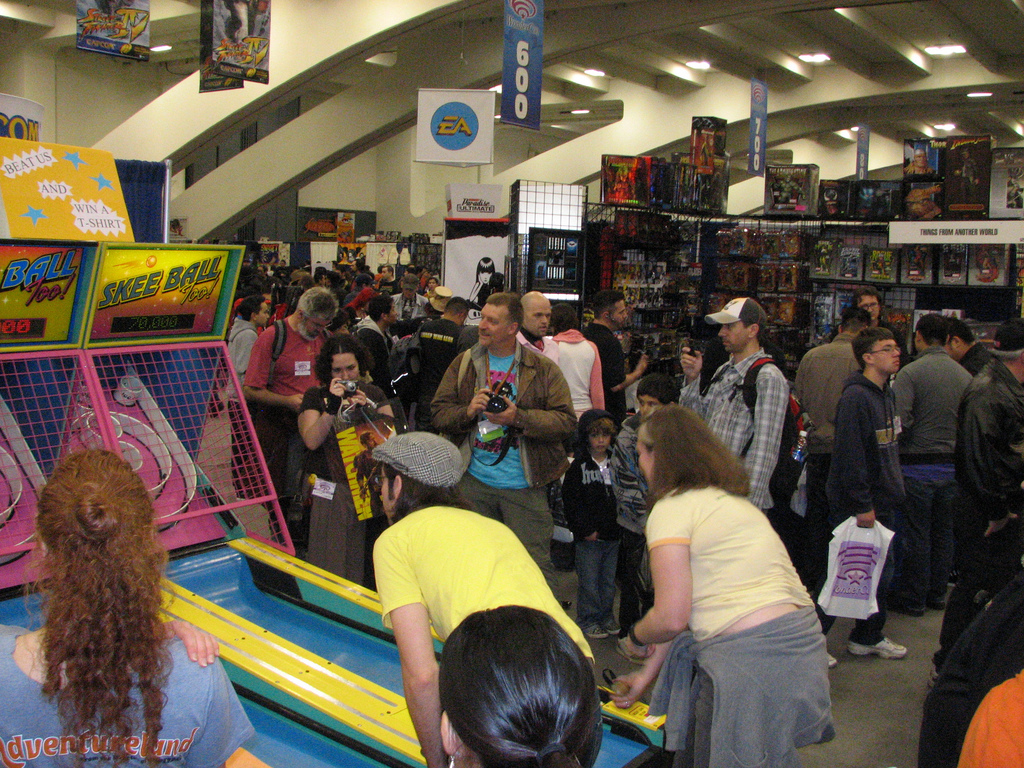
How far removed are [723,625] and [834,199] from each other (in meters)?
7.41

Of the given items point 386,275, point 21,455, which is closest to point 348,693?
point 21,455

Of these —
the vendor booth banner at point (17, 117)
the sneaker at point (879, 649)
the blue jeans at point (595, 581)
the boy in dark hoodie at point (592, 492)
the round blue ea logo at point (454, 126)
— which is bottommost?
the sneaker at point (879, 649)

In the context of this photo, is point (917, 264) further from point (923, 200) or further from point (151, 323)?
point (151, 323)

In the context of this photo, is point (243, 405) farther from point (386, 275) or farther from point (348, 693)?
point (386, 275)

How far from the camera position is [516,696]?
3.40 feet

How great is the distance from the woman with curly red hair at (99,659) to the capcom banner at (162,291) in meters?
1.72

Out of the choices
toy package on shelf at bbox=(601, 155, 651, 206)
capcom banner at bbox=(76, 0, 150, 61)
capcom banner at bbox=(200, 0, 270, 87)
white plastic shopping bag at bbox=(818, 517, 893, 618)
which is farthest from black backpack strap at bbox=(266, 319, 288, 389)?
capcom banner at bbox=(200, 0, 270, 87)

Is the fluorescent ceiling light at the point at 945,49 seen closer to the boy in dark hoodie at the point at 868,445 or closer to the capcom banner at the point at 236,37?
the capcom banner at the point at 236,37

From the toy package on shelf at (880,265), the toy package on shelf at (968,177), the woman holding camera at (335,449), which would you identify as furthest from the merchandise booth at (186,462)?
the toy package on shelf at (880,265)

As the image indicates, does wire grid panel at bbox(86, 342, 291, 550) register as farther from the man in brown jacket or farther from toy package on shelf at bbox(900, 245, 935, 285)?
toy package on shelf at bbox(900, 245, 935, 285)

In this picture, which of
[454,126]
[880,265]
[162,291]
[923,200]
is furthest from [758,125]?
[162,291]

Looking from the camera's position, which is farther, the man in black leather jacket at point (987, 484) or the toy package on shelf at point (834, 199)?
the toy package on shelf at point (834, 199)

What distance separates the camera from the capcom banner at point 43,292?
2820 millimetres

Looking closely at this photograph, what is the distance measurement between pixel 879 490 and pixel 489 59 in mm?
10062
